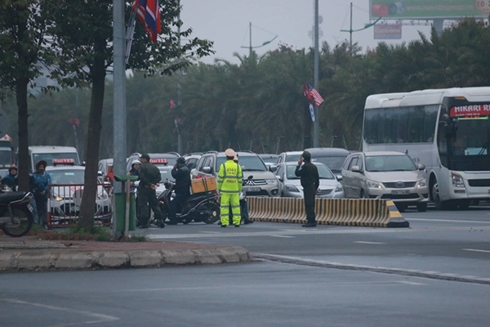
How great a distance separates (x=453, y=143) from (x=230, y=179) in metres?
11.4

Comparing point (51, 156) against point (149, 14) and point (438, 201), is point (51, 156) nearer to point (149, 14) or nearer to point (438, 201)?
point (438, 201)

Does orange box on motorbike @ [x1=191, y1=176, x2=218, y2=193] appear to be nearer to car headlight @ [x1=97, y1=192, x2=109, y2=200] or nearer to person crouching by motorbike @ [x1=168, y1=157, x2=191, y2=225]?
person crouching by motorbike @ [x1=168, y1=157, x2=191, y2=225]

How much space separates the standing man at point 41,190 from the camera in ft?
87.2

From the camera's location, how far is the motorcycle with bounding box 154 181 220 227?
28406mm

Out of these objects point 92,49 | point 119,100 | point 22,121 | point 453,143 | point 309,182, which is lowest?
point 309,182

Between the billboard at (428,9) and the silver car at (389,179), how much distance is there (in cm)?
9831

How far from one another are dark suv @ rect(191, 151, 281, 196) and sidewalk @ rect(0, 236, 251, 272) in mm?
17080

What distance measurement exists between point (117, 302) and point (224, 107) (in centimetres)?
6076

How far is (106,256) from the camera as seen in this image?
49.8 feet

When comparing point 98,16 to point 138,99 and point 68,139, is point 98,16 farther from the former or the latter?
point 68,139

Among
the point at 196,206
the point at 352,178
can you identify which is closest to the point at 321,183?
the point at 352,178

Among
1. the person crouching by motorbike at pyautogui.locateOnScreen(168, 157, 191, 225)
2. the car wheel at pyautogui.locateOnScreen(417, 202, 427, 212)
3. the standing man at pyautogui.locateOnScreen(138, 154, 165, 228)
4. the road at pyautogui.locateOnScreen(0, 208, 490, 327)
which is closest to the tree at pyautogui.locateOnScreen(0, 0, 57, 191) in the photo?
the standing man at pyautogui.locateOnScreen(138, 154, 165, 228)

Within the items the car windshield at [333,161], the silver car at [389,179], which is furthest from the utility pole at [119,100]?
the car windshield at [333,161]

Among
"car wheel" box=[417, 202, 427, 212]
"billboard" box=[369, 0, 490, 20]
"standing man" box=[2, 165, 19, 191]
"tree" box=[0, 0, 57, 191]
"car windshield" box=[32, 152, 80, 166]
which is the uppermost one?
"billboard" box=[369, 0, 490, 20]
